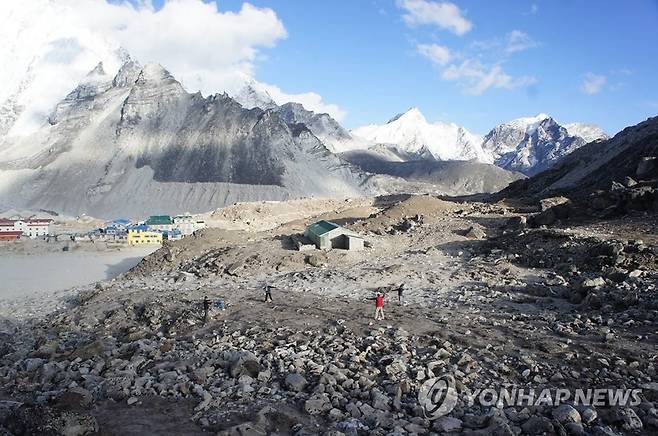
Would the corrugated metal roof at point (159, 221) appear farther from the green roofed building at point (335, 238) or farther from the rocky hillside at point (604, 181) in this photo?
the rocky hillside at point (604, 181)

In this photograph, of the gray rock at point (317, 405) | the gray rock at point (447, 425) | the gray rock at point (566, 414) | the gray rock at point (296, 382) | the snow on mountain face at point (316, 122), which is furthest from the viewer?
the snow on mountain face at point (316, 122)

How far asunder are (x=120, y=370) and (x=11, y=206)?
9351 centimetres

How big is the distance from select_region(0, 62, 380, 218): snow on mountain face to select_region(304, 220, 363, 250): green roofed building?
206ft

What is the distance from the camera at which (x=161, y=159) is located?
3846 inches

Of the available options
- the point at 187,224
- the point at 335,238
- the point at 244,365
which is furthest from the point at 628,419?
the point at 187,224

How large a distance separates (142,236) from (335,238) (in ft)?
107

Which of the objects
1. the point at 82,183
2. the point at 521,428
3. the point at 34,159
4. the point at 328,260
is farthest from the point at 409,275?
the point at 34,159

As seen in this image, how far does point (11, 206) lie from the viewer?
292 ft

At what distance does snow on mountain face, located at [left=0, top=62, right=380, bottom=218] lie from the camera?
297 ft

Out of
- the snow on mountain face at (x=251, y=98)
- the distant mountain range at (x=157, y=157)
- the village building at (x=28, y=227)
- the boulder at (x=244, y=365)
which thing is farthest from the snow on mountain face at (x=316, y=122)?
the boulder at (x=244, y=365)

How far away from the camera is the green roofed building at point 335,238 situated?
26125 millimetres

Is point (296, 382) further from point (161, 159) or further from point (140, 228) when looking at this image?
point (161, 159)

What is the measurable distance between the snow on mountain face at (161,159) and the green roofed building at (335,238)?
62.8 meters

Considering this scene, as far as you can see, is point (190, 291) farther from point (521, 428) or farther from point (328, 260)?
point (521, 428)
